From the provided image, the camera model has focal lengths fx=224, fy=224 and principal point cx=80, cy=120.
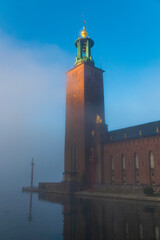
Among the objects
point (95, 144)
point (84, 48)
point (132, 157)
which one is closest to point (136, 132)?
point (132, 157)

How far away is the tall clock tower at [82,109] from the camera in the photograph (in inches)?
2071

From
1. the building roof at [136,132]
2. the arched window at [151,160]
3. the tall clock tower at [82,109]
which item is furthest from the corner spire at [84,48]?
the arched window at [151,160]

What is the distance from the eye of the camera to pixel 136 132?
49938 mm

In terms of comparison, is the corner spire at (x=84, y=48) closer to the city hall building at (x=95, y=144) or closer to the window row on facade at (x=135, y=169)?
the city hall building at (x=95, y=144)

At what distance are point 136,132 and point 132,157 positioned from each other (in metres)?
6.58

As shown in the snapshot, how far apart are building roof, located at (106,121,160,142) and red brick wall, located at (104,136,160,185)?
1625 mm

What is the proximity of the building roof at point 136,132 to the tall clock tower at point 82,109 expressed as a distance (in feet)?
17.1

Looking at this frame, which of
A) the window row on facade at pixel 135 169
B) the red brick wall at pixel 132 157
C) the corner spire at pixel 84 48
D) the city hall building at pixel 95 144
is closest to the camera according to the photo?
the red brick wall at pixel 132 157

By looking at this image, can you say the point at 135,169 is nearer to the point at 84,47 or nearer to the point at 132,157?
the point at 132,157

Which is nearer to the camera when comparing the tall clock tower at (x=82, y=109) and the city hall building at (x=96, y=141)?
the city hall building at (x=96, y=141)

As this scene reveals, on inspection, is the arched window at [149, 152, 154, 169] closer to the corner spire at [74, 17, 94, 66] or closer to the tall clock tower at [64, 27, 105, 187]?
the tall clock tower at [64, 27, 105, 187]

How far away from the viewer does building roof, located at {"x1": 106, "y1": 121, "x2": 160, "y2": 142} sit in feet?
151

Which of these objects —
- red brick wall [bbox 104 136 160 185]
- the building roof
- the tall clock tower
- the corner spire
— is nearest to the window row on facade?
red brick wall [bbox 104 136 160 185]

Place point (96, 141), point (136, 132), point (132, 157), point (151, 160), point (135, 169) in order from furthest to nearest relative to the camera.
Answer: point (96, 141) < point (136, 132) < point (132, 157) < point (135, 169) < point (151, 160)
